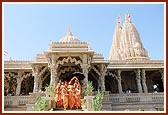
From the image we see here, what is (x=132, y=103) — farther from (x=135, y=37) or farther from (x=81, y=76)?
(x=135, y=37)

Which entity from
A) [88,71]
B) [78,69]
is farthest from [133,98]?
[78,69]

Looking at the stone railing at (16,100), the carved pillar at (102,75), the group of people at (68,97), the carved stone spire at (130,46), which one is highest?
the carved stone spire at (130,46)

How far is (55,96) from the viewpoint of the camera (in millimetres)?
13109

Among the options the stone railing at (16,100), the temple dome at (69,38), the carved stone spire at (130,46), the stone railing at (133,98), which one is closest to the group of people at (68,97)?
the stone railing at (133,98)

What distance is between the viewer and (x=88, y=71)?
18422 mm

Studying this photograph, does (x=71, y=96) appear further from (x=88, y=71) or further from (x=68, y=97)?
(x=88, y=71)

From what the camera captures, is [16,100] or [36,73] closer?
[16,100]

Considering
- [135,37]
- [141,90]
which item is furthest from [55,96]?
[135,37]

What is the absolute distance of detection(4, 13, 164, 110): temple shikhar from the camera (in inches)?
647

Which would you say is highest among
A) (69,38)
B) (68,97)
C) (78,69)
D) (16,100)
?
(69,38)

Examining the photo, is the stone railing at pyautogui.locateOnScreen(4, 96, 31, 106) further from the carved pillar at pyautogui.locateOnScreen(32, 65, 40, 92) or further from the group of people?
the group of people

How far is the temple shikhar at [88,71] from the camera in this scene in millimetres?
16438

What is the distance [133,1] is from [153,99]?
475 inches

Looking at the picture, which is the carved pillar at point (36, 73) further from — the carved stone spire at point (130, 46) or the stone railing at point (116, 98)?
the carved stone spire at point (130, 46)
